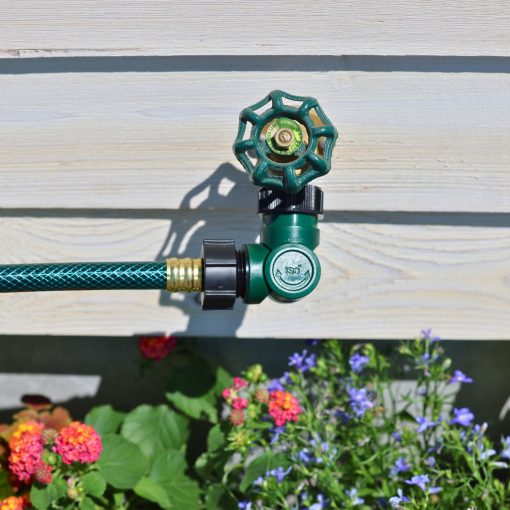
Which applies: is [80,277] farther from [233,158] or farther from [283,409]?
[283,409]

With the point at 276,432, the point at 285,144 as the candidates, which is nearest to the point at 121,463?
the point at 276,432

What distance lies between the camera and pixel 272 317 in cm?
107

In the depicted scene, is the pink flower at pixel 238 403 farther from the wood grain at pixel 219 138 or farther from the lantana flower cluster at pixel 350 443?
the wood grain at pixel 219 138

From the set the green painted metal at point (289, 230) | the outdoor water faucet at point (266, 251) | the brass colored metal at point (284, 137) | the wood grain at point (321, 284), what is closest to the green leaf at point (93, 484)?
the wood grain at point (321, 284)

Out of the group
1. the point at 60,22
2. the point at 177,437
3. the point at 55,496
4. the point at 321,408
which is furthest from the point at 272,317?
the point at 60,22

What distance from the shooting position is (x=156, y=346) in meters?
1.15

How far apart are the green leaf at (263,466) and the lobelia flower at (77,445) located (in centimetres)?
28

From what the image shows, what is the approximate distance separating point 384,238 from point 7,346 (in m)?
0.88

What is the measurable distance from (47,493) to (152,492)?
194 millimetres

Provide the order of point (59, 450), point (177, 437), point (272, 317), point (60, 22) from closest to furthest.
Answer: point (60, 22), point (59, 450), point (272, 317), point (177, 437)

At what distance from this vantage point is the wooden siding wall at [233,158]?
86cm

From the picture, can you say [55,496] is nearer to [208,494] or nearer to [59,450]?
[59,450]

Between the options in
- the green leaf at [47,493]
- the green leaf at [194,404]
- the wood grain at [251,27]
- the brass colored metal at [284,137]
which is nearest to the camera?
the brass colored metal at [284,137]

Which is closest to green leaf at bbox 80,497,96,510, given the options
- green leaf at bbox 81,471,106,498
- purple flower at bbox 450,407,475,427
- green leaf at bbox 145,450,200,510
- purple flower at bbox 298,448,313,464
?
green leaf at bbox 81,471,106,498
